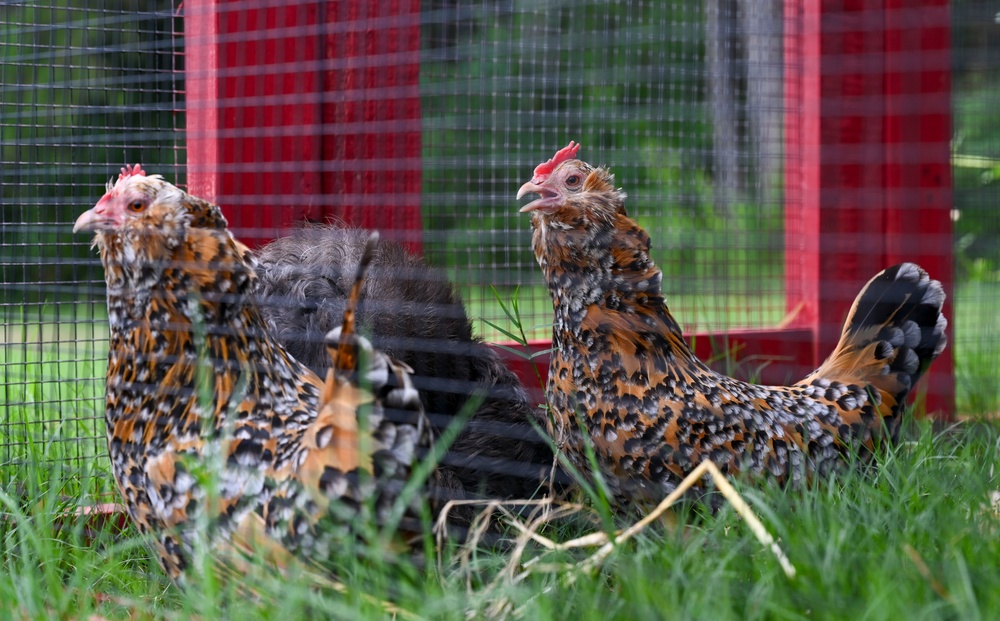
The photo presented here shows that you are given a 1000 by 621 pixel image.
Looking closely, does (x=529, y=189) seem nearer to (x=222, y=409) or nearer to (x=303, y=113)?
(x=222, y=409)

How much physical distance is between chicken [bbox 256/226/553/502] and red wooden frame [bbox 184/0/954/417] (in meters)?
0.31

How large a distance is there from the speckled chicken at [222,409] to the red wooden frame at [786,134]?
81cm

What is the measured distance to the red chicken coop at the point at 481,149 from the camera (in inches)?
114

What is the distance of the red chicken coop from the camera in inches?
114

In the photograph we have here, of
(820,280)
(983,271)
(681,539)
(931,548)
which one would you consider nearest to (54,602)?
(681,539)

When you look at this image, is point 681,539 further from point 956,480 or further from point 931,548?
point 956,480

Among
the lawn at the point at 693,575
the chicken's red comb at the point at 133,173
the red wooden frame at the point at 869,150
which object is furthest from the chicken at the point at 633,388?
the red wooden frame at the point at 869,150

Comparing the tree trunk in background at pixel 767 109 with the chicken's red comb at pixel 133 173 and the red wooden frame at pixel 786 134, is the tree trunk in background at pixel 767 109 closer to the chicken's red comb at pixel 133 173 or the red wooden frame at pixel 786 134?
the red wooden frame at pixel 786 134

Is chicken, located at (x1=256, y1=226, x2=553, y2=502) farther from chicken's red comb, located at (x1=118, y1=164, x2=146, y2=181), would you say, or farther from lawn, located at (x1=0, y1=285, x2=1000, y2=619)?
chicken's red comb, located at (x1=118, y1=164, x2=146, y2=181)

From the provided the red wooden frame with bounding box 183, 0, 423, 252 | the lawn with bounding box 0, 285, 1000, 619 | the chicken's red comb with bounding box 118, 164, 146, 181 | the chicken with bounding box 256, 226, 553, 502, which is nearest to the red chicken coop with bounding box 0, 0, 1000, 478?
the red wooden frame with bounding box 183, 0, 423, 252

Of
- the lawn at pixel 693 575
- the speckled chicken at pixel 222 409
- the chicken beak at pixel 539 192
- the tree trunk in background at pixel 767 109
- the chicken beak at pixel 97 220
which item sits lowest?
the lawn at pixel 693 575

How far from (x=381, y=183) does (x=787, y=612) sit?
2025 millimetres

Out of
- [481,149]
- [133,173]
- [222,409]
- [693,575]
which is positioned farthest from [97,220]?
[481,149]

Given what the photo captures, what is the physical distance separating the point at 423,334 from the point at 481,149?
4.76 feet
